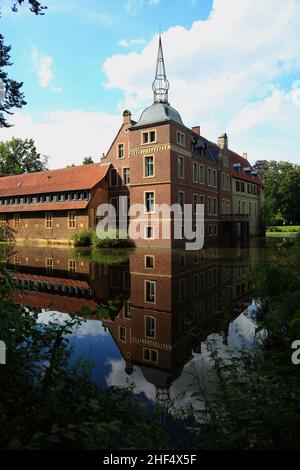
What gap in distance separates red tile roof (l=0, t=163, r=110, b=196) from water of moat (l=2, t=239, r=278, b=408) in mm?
19729

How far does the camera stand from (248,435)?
9.16ft

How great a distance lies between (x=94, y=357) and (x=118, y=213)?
93.4 feet

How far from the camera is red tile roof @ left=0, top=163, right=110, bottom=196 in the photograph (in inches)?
1329

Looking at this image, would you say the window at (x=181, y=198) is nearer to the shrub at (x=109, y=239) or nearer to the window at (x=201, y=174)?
the window at (x=201, y=174)

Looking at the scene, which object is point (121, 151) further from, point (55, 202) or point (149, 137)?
point (55, 202)

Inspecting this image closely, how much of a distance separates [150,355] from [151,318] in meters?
2.07

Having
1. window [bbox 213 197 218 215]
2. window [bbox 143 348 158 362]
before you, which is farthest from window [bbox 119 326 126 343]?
window [bbox 213 197 218 215]

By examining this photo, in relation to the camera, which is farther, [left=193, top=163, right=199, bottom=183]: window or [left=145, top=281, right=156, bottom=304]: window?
[left=193, top=163, right=199, bottom=183]: window

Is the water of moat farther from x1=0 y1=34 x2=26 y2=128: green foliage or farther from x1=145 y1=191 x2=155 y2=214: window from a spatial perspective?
x1=145 y1=191 x2=155 y2=214: window

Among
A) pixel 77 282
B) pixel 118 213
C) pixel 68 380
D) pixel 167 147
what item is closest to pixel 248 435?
pixel 68 380

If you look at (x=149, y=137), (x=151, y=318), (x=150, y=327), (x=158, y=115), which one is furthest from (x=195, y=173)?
→ (x=150, y=327)

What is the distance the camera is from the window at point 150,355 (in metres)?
5.65

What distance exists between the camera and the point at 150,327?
725cm

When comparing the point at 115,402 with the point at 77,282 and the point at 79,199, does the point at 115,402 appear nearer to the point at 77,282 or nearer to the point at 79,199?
the point at 77,282
